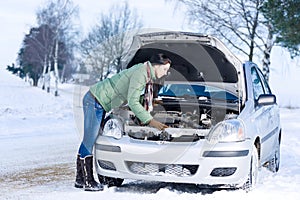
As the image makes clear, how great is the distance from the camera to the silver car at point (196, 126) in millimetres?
4793

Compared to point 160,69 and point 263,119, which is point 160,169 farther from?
point 263,119

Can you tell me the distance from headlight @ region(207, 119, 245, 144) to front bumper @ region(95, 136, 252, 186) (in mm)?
58

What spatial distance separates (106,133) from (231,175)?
145 cm

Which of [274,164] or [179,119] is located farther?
[274,164]

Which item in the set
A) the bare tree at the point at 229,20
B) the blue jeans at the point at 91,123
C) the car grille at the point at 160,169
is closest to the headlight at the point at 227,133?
the car grille at the point at 160,169

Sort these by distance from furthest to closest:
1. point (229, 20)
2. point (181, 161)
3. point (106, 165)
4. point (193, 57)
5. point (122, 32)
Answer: point (122, 32), point (229, 20), point (193, 57), point (106, 165), point (181, 161)

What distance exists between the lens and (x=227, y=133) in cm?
488

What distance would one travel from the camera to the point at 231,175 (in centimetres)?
482

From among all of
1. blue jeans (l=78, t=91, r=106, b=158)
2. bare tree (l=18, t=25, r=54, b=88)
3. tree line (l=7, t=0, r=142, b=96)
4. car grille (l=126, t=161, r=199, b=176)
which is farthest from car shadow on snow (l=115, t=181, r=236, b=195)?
bare tree (l=18, t=25, r=54, b=88)

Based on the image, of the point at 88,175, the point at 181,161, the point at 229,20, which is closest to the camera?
the point at 181,161

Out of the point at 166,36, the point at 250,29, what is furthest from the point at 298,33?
the point at 166,36

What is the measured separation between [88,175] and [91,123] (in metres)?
0.59

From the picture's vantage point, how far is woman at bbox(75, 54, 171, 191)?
504cm

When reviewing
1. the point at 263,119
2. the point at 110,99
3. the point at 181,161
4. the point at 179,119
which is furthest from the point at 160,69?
the point at 263,119
